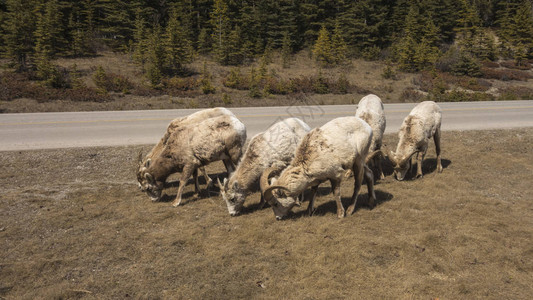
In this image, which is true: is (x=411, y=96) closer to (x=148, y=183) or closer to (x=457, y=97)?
(x=457, y=97)

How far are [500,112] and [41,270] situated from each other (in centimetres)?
2755

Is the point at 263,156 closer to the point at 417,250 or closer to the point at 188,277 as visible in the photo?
the point at 188,277

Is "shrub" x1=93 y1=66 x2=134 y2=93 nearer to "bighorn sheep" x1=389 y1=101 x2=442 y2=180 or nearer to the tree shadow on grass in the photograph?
the tree shadow on grass

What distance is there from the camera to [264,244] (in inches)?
295

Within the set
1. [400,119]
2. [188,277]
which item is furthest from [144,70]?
[188,277]

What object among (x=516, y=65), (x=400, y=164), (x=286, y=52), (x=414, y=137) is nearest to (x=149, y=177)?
(x=400, y=164)

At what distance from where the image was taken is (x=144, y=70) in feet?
117

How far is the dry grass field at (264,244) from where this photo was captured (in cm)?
608

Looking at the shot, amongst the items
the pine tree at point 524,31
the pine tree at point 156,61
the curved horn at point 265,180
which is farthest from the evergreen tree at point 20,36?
the pine tree at point 524,31

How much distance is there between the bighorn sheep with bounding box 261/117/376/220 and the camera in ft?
26.3

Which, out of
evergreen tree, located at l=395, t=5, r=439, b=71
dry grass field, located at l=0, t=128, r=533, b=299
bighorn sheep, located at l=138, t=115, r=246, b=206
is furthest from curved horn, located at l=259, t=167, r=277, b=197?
evergreen tree, located at l=395, t=5, r=439, b=71

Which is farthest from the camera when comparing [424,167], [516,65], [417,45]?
[516,65]

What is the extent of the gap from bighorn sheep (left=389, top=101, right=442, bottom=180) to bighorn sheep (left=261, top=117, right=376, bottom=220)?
10.6ft

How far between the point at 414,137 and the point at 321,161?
4.90 meters
